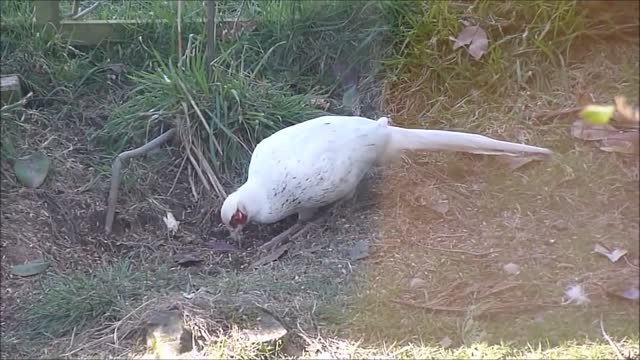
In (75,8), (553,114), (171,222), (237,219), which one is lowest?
(171,222)

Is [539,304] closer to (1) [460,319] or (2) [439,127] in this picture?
(1) [460,319]

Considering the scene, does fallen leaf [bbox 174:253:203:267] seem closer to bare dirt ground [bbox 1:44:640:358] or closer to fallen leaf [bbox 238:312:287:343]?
bare dirt ground [bbox 1:44:640:358]

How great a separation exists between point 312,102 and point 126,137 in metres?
0.58

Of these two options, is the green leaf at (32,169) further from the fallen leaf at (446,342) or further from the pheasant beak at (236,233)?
the fallen leaf at (446,342)

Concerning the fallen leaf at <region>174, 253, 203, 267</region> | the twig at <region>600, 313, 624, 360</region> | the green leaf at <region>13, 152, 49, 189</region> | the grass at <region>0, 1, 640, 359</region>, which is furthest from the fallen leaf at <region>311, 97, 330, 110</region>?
the twig at <region>600, 313, 624, 360</region>

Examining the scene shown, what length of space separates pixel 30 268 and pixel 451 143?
3.76ft

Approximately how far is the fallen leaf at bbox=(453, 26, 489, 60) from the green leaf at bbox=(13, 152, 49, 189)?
129cm

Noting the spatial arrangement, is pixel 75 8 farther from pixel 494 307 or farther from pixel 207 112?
pixel 494 307

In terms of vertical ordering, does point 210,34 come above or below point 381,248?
above

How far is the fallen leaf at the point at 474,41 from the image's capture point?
9.22 feet

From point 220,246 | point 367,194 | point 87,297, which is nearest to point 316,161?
point 367,194

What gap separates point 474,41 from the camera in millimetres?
2830

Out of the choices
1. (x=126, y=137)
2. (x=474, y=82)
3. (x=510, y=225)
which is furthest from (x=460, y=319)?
(x=126, y=137)

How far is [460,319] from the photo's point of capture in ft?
6.40
